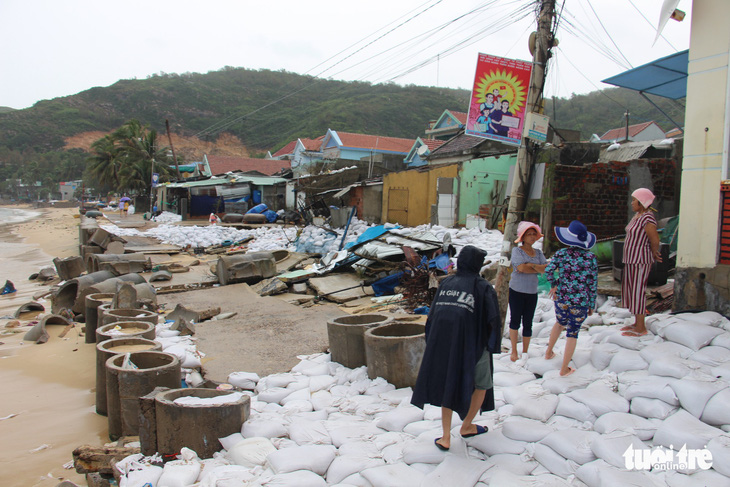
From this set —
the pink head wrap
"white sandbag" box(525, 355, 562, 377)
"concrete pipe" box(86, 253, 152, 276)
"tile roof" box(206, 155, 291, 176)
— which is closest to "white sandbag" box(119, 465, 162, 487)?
"white sandbag" box(525, 355, 562, 377)

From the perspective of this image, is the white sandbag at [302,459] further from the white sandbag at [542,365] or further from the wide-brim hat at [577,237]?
the wide-brim hat at [577,237]

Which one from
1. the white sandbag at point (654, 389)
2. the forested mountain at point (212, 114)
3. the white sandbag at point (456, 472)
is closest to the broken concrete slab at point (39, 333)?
the white sandbag at point (456, 472)

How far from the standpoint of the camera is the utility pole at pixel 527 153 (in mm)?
4633

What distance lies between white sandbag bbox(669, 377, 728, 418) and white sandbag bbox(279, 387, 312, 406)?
103 inches

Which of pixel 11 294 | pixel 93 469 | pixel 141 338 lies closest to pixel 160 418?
pixel 93 469

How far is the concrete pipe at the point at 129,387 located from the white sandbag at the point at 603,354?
3.37 m

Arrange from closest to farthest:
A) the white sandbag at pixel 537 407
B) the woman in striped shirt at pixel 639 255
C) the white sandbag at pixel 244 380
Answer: the white sandbag at pixel 537 407 < the woman in striped shirt at pixel 639 255 < the white sandbag at pixel 244 380

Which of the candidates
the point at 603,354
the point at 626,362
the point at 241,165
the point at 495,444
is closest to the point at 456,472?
the point at 495,444

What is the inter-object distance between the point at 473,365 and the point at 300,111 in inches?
2865

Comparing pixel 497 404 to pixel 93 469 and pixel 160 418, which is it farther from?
pixel 93 469

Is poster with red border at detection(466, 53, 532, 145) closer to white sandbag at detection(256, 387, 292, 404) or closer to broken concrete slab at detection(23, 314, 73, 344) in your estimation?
white sandbag at detection(256, 387, 292, 404)

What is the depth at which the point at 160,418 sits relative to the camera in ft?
10.2

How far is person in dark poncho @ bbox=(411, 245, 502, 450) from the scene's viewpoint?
280 centimetres

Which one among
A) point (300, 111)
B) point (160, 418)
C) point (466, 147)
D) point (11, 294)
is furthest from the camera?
point (300, 111)
